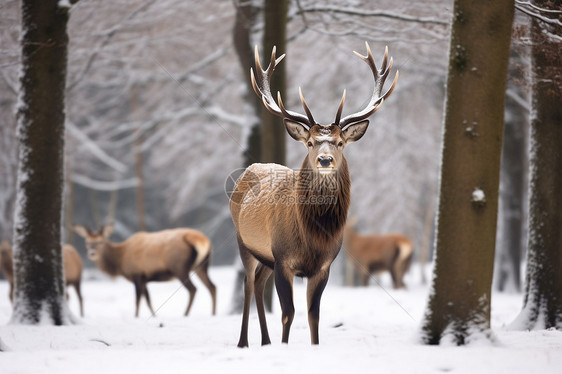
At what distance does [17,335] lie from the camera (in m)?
6.80

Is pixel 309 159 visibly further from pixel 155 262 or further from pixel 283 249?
pixel 155 262

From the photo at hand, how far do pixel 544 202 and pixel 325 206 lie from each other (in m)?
2.90

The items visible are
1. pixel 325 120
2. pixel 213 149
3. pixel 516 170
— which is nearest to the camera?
pixel 516 170

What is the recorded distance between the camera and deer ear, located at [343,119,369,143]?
553 centimetres

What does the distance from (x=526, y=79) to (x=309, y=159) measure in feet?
10.2

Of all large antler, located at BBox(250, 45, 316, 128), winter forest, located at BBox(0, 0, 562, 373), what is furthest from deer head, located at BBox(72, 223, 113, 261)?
large antler, located at BBox(250, 45, 316, 128)

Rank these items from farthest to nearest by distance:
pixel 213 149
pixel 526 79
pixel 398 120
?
pixel 213 149 < pixel 398 120 < pixel 526 79

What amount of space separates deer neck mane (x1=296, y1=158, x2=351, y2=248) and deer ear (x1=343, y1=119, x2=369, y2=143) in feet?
0.67

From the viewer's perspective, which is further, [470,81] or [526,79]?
[526,79]

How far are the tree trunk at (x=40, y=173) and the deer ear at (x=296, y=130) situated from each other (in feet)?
11.7

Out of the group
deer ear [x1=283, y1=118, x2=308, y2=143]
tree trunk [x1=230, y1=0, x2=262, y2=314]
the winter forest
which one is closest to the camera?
the winter forest

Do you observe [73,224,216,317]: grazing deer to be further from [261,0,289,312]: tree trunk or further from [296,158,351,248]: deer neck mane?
[296,158,351,248]: deer neck mane

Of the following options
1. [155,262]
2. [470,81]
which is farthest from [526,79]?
[155,262]

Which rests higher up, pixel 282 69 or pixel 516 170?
pixel 282 69
